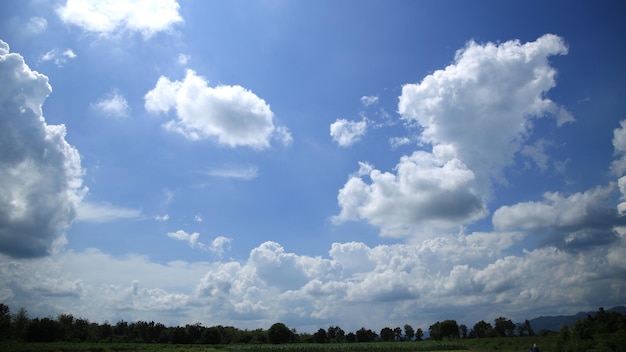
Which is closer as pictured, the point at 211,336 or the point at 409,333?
the point at 211,336

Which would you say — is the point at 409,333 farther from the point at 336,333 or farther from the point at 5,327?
the point at 5,327

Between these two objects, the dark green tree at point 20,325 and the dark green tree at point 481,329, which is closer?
the dark green tree at point 20,325

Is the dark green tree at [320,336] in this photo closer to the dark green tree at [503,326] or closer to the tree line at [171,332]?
the tree line at [171,332]

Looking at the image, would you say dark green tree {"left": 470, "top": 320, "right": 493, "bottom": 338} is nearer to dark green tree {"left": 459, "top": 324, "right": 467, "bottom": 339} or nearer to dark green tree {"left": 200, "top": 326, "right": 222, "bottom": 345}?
dark green tree {"left": 459, "top": 324, "right": 467, "bottom": 339}

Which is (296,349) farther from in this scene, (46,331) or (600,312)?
(600,312)

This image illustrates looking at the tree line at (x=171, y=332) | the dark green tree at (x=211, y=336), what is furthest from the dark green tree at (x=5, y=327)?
the dark green tree at (x=211, y=336)

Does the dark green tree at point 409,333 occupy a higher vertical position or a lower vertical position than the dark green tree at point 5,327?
lower

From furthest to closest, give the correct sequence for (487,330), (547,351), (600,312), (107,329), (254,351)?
(487,330) → (107,329) → (600,312) → (254,351) → (547,351)

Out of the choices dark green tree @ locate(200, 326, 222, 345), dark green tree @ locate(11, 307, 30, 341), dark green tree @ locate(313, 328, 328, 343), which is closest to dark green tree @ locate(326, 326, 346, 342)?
dark green tree @ locate(313, 328, 328, 343)

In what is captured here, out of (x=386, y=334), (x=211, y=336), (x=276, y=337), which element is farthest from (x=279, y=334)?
(x=386, y=334)

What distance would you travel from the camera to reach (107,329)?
5098 inches

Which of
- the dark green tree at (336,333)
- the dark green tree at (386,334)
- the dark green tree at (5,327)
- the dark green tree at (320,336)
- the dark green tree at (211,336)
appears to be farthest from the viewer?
the dark green tree at (386,334)

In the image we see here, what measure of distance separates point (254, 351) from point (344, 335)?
327ft

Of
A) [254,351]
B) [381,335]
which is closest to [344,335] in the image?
[381,335]
